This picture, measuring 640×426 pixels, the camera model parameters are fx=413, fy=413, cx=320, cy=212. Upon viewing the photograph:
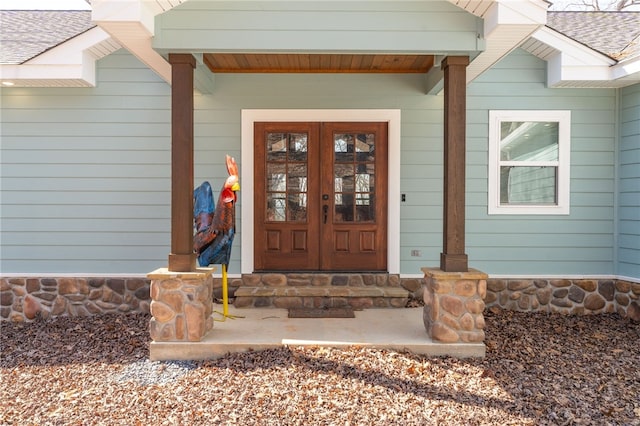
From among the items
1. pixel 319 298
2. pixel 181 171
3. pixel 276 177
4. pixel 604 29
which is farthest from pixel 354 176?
pixel 604 29

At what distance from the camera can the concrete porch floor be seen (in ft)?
11.4

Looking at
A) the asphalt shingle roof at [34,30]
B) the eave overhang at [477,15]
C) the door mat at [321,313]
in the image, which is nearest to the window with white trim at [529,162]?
the eave overhang at [477,15]

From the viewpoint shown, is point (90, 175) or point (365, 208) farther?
point (365, 208)

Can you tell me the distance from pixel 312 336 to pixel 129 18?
3015 millimetres

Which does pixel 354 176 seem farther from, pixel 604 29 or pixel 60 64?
pixel 604 29

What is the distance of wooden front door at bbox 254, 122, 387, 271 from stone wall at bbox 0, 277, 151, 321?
1.63 m

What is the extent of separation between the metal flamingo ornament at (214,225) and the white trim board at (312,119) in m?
0.90

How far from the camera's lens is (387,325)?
4.05m

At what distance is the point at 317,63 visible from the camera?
480 centimetres

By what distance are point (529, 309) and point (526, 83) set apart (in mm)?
2779

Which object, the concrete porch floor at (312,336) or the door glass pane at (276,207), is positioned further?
the door glass pane at (276,207)

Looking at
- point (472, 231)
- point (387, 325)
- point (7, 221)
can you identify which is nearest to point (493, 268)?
point (472, 231)

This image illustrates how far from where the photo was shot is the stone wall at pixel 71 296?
16.5ft

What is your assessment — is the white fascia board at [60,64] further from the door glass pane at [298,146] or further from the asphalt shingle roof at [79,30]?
the door glass pane at [298,146]
